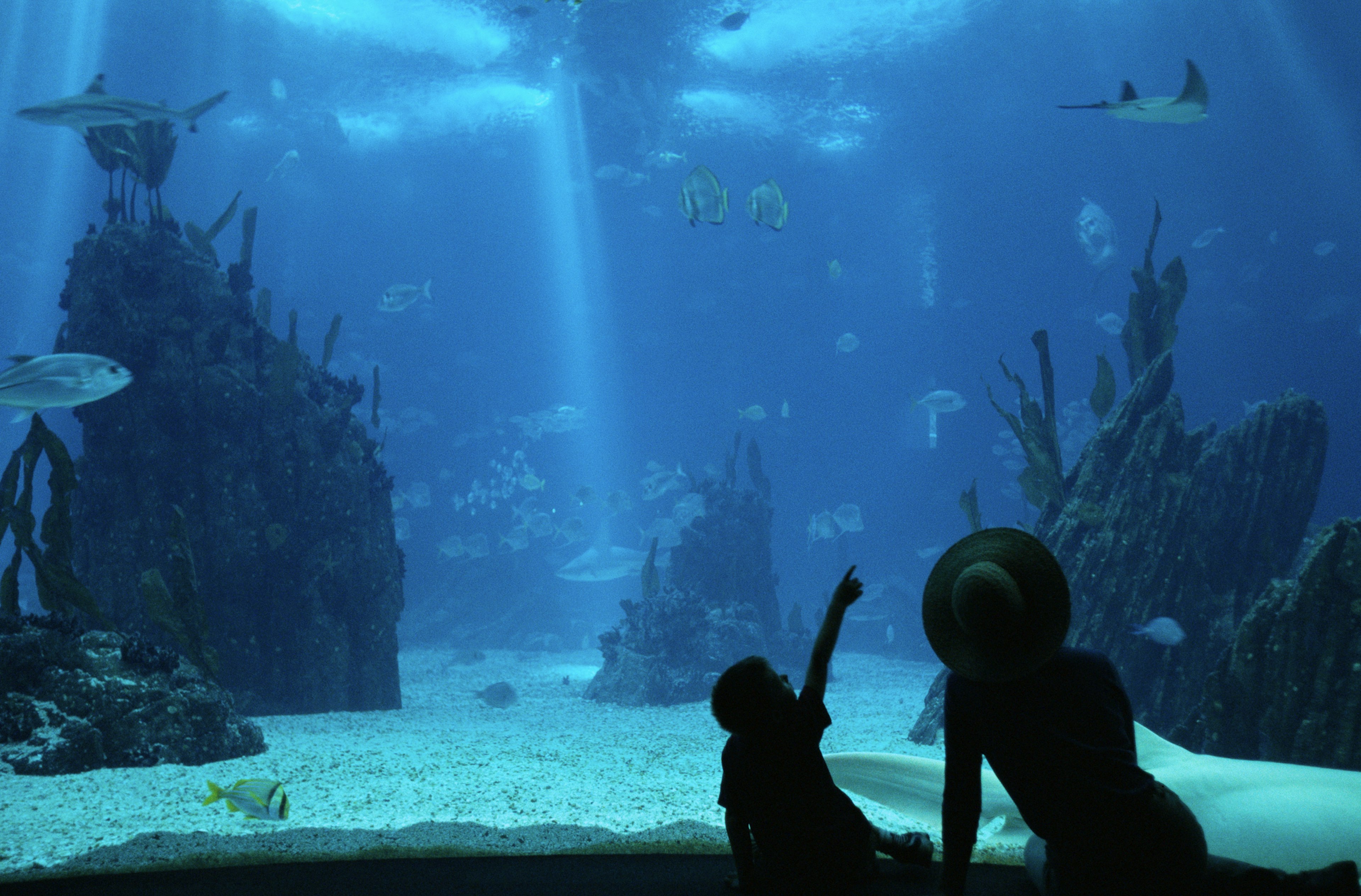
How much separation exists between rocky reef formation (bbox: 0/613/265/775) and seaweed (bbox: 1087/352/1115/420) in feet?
30.2

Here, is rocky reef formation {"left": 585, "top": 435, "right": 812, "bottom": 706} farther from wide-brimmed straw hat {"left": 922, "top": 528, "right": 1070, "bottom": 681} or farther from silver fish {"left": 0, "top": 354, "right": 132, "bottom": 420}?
wide-brimmed straw hat {"left": 922, "top": 528, "right": 1070, "bottom": 681}

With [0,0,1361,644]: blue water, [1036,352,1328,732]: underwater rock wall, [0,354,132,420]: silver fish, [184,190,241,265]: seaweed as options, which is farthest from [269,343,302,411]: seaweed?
[0,0,1361,644]: blue water

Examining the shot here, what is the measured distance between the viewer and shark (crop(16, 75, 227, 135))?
18.3ft

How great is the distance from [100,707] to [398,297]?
879 centimetres

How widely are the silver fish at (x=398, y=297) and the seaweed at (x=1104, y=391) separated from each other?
1046cm

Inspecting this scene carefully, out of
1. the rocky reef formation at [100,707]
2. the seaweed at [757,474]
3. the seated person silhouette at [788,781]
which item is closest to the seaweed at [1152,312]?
the seated person silhouette at [788,781]

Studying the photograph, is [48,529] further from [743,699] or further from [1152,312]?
[1152,312]

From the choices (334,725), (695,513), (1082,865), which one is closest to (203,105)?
(334,725)

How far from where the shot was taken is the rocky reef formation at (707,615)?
10.9 metres

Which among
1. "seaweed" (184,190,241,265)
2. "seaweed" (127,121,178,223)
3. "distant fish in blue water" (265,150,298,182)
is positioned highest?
"distant fish in blue water" (265,150,298,182)

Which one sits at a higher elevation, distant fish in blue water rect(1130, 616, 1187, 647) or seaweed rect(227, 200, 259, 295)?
seaweed rect(227, 200, 259, 295)

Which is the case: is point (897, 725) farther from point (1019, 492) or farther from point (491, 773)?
point (1019, 492)

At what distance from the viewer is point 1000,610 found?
1807mm

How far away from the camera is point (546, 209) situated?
35844mm
